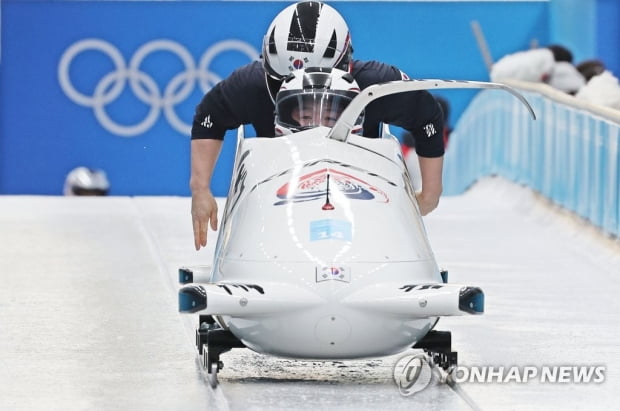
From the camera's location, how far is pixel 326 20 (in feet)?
19.6

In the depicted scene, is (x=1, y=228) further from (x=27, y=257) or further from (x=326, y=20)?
(x=326, y=20)

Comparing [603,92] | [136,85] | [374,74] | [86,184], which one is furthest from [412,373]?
[136,85]

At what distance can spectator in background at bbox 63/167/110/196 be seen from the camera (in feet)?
45.0

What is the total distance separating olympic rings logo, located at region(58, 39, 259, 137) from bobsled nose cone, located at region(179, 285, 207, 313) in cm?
1201

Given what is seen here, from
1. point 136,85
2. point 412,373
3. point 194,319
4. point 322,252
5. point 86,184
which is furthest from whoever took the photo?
point 136,85

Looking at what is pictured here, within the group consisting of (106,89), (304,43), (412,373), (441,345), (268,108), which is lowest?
(106,89)

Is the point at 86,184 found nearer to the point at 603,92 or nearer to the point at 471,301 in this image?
the point at 603,92

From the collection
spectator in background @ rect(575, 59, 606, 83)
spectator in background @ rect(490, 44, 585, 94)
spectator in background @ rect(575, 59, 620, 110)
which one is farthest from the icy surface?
spectator in background @ rect(575, 59, 606, 83)

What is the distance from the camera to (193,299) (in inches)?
185

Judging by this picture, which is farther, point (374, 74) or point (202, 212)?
point (374, 74)

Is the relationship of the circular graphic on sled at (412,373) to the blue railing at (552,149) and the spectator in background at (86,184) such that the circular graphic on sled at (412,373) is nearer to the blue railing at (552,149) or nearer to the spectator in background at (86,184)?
the blue railing at (552,149)

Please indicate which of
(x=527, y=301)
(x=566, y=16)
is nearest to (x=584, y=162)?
(x=527, y=301)

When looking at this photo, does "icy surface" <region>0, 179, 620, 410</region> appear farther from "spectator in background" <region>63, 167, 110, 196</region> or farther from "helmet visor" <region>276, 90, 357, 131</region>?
"spectator in background" <region>63, 167, 110, 196</region>

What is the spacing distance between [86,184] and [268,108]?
7917 millimetres
